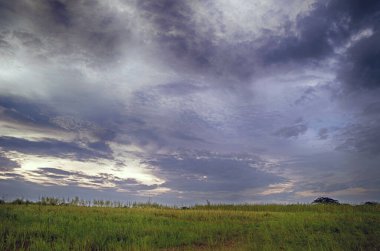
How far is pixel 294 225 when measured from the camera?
19.1 metres

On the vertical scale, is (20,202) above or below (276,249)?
A: above

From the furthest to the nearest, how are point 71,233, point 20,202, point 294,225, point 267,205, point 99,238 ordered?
point 267,205
point 20,202
point 294,225
point 71,233
point 99,238

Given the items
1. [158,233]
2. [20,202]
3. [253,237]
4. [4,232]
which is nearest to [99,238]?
[158,233]

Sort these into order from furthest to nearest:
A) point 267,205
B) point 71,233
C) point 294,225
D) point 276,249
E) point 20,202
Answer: point 267,205 → point 20,202 → point 294,225 → point 71,233 → point 276,249

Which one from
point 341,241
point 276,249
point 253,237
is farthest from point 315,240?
point 276,249

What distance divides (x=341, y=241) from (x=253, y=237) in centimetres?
376

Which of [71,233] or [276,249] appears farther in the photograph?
[71,233]

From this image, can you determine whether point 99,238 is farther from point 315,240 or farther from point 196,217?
point 196,217

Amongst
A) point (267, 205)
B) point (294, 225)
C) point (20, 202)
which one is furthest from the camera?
point (267, 205)

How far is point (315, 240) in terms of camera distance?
15.0 metres

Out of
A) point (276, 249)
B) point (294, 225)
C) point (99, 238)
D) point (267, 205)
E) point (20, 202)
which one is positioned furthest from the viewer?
point (267, 205)

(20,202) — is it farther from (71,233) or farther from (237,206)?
A: (237,206)

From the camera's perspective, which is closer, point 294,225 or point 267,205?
point 294,225

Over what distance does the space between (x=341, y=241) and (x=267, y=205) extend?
102ft
